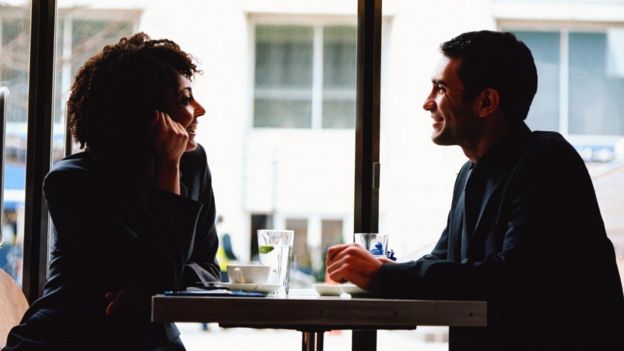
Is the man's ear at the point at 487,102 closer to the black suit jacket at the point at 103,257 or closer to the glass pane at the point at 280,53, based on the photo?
the black suit jacket at the point at 103,257

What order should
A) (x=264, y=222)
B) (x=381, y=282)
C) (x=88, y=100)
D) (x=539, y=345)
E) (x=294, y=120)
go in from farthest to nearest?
1. (x=264, y=222)
2. (x=294, y=120)
3. (x=88, y=100)
4. (x=539, y=345)
5. (x=381, y=282)

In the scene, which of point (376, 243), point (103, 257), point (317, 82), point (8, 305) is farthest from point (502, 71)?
point (8, 305)

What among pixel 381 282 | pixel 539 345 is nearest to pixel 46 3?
pixel 381 282

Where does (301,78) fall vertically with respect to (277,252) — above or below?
above

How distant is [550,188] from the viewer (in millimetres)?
1705

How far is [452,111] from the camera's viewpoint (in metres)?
2.05

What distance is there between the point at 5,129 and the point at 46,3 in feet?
1.57

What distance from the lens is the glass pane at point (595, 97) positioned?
2758 millimetres

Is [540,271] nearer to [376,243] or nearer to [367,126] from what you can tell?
[376,243]

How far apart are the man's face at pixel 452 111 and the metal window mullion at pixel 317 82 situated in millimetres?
1020

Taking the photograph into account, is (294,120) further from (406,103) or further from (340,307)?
(340,307)

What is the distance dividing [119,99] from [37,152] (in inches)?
33.3

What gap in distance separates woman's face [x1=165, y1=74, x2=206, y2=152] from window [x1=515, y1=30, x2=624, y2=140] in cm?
123

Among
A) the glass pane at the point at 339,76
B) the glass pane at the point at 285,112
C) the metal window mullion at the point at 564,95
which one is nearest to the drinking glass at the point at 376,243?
the glass pane at the point at 339,76
